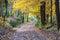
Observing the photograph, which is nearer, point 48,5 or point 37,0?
point 37,0

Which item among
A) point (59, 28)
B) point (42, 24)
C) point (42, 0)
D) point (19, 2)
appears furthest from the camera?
point (19, 2)

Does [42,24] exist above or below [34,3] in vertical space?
below

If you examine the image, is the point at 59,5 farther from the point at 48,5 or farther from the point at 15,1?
the point at 15,1

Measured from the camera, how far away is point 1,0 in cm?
2567

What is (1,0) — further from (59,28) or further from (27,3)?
(59,28)

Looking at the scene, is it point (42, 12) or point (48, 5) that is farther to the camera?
point (48, 5)

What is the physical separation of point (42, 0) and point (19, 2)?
5189mm

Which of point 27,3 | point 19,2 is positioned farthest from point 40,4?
point 19,2

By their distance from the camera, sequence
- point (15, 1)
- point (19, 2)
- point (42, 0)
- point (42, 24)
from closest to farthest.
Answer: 1. point (42, 0)
2. point (42, 24)
3. point (19, 2)
4. point (15, 1)

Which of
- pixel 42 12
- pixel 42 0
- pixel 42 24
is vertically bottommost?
pixel 42 24

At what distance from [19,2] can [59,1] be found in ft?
33.8

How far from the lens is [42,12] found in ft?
84.8

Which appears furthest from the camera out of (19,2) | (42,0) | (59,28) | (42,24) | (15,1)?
(15,1)

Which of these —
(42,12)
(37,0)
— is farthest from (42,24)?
(37,0)
